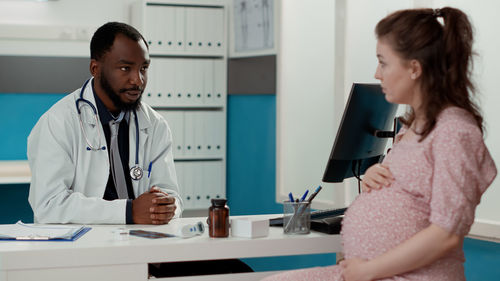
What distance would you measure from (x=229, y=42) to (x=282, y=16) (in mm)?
675

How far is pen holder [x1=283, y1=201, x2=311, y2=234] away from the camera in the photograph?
5.70 feet

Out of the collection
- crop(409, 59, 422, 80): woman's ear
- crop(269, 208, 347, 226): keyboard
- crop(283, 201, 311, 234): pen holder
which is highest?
crop(409, 59, 422, 80): woman's ear

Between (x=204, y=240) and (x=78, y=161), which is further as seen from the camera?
(x=78, y=161)

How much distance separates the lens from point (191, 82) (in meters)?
4.09

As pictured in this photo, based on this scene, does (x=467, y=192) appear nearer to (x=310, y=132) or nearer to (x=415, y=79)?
(x=415, y=79)

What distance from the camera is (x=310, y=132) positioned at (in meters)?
3.43

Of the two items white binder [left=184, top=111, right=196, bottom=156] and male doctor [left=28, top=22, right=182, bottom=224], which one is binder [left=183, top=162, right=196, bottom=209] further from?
male doctor [left=28, top=22, right=182, bottom=224]

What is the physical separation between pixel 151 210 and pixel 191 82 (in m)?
2.28

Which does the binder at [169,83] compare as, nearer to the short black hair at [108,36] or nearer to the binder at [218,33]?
the binder at [218,33]

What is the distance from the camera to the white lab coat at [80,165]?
1.92 meters

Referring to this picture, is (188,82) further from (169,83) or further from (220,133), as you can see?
(220,133)

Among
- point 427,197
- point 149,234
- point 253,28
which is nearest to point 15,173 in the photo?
point 253,28

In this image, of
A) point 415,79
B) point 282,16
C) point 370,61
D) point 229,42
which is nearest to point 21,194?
point 229,42

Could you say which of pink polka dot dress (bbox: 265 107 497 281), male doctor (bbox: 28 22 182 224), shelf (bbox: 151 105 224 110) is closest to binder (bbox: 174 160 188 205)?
shelf (bbox: 151 105 224 110)
